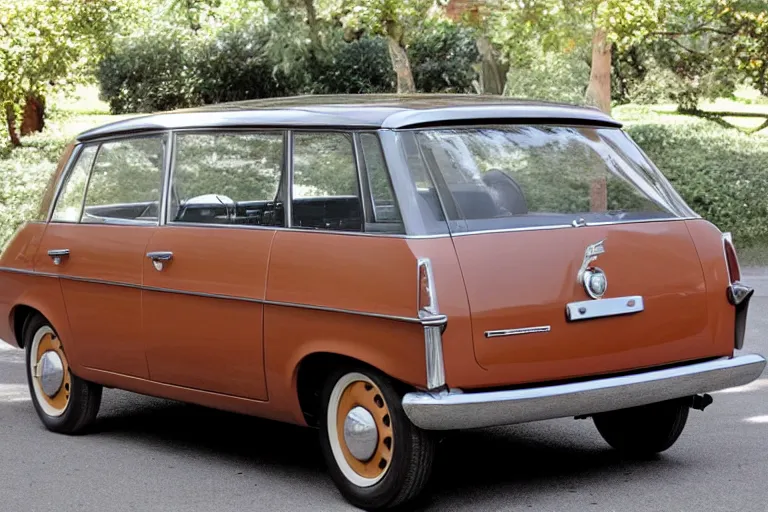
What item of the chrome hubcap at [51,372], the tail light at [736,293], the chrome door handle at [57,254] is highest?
the chrome door handle at [57,254]

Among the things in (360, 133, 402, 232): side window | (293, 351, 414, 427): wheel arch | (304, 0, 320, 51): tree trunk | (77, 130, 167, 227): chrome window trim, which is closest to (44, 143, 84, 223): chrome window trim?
(77, 130, 167, 227): chrome window trim

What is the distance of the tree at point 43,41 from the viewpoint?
19.9 m

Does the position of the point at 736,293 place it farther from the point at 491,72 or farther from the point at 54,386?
the point at 491,72

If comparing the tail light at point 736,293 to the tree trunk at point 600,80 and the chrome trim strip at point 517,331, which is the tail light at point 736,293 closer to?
the chrome trim strip at point 517,331

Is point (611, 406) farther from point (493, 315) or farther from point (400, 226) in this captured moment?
point (400, 226)

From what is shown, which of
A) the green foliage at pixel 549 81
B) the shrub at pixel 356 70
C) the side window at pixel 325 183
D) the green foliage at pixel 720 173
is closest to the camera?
the side window at pixel 325 183

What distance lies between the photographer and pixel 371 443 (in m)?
5.76

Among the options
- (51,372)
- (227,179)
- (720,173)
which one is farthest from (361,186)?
(720,173)

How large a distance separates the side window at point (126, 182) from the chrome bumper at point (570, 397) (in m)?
2.25

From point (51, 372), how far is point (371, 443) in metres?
2.70

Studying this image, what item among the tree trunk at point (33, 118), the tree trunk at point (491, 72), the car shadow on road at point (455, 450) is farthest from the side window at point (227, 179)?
the tree trunk at point (491, 72)

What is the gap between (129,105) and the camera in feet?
99.2

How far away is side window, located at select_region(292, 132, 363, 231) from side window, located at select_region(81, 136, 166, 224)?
1.04 metres

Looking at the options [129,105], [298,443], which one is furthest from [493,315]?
[129,105]
